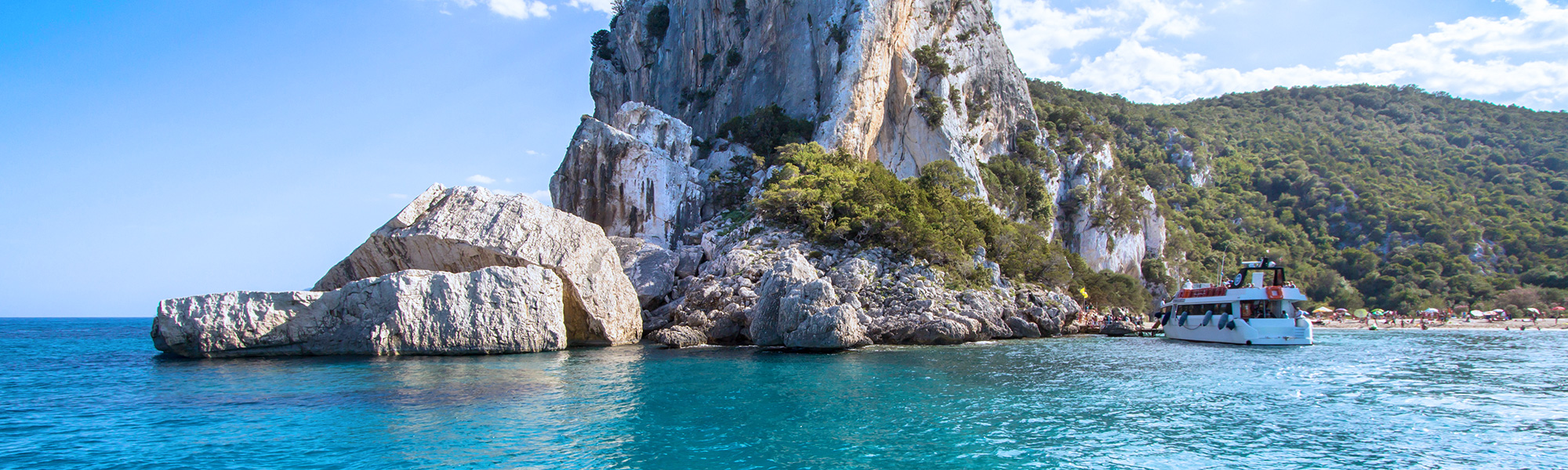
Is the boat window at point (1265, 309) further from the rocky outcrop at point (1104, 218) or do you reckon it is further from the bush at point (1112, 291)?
the rocky outcrop at point (1104, 218)

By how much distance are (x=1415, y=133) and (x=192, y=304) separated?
118234 mm

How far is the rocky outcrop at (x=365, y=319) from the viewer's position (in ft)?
75.3

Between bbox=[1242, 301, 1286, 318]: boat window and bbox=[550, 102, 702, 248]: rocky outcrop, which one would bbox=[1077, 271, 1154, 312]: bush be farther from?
bbox=[550, 102, 702, 248]: rocky outcrop

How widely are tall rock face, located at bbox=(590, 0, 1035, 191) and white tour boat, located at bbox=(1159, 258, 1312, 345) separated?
18303mm

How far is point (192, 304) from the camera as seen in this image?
909 inches

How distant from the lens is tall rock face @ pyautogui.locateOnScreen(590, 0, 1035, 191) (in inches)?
1777

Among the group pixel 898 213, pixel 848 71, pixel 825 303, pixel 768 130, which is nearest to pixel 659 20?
pixel 768 130

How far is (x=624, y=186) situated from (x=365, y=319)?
17491 mm

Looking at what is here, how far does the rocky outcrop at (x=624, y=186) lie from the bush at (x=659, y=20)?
22319 millimetres

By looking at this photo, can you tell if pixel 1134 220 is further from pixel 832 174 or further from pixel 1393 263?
pixel 832 174

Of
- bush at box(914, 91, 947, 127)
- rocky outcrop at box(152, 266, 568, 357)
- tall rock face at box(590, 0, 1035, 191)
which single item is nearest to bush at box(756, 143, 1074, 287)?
tall rock face at box(590, 0, 1035, 191)

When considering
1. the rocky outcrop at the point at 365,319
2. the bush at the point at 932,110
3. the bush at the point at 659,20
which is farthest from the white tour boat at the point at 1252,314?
the bush at the point at 659,20

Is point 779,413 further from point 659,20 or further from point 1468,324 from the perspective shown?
point 1468,324

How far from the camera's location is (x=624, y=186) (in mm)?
39656
